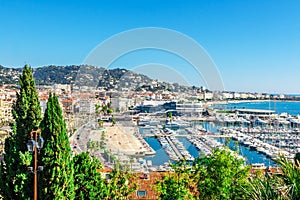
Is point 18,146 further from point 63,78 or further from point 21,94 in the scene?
point 63,78

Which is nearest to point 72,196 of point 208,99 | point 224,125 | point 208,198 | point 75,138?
point 208,198

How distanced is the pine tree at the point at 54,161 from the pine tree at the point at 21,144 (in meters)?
0.43

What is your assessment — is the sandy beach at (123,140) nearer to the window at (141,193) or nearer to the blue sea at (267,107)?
the window at (141,193)

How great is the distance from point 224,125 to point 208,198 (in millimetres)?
40616

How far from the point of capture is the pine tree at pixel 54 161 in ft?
17.0

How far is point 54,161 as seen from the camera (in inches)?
204

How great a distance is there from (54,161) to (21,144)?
1.01m

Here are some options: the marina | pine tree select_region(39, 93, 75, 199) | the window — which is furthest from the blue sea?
pine tree select_region(39, 93, 75, 199)

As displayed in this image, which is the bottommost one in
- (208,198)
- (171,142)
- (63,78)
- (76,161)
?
(171,142)

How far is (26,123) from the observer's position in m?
5.91

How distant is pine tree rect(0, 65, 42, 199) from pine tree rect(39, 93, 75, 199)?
0.43m

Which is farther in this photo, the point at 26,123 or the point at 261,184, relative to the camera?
the point at 26,123

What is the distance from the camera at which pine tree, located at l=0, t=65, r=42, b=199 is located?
5.50m

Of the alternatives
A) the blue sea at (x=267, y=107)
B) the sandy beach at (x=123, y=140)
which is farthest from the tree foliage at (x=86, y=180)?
the blue sea at (x=267, y=107)
